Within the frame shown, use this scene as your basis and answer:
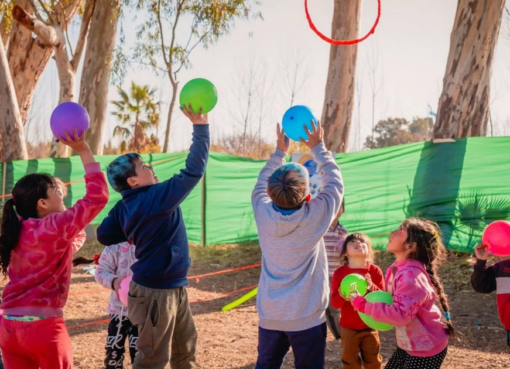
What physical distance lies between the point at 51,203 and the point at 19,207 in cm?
17

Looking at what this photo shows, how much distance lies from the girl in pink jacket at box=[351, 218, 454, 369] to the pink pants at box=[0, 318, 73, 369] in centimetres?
159

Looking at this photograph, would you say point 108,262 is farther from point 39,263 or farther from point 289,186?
point 289,186

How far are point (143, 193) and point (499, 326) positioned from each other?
448 centimetres

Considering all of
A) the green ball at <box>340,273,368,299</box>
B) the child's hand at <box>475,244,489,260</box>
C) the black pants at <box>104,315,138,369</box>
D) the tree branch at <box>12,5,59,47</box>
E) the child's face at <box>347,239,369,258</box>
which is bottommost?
the black pants at <box>104,315,138,369</box>

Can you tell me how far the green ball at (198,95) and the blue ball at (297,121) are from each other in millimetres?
541

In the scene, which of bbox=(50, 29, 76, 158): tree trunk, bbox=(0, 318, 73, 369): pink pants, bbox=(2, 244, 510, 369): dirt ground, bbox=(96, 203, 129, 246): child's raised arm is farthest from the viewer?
bbox=(50, 29, 76, 158): tree trunk

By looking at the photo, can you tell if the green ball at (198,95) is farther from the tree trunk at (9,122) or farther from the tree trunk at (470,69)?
the tree trunk at (9,122)

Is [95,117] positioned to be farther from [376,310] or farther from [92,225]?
[376,310]

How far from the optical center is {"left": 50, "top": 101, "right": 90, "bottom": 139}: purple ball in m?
3.30

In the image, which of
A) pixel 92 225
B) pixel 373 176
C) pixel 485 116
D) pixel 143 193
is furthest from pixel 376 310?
pixel 92 225

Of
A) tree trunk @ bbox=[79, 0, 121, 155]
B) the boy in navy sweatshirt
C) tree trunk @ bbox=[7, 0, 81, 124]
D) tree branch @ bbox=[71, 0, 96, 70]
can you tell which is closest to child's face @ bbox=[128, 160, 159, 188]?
the boy in navy sweatshirt

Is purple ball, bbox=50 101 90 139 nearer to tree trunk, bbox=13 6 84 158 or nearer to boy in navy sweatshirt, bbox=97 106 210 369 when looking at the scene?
boy in navy sweatshirt, bbox=97 106 210 369

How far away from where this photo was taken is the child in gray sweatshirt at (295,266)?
3.20m

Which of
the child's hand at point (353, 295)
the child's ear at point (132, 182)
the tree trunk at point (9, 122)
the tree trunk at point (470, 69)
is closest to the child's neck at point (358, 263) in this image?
the child's hand at point (353, 295)
